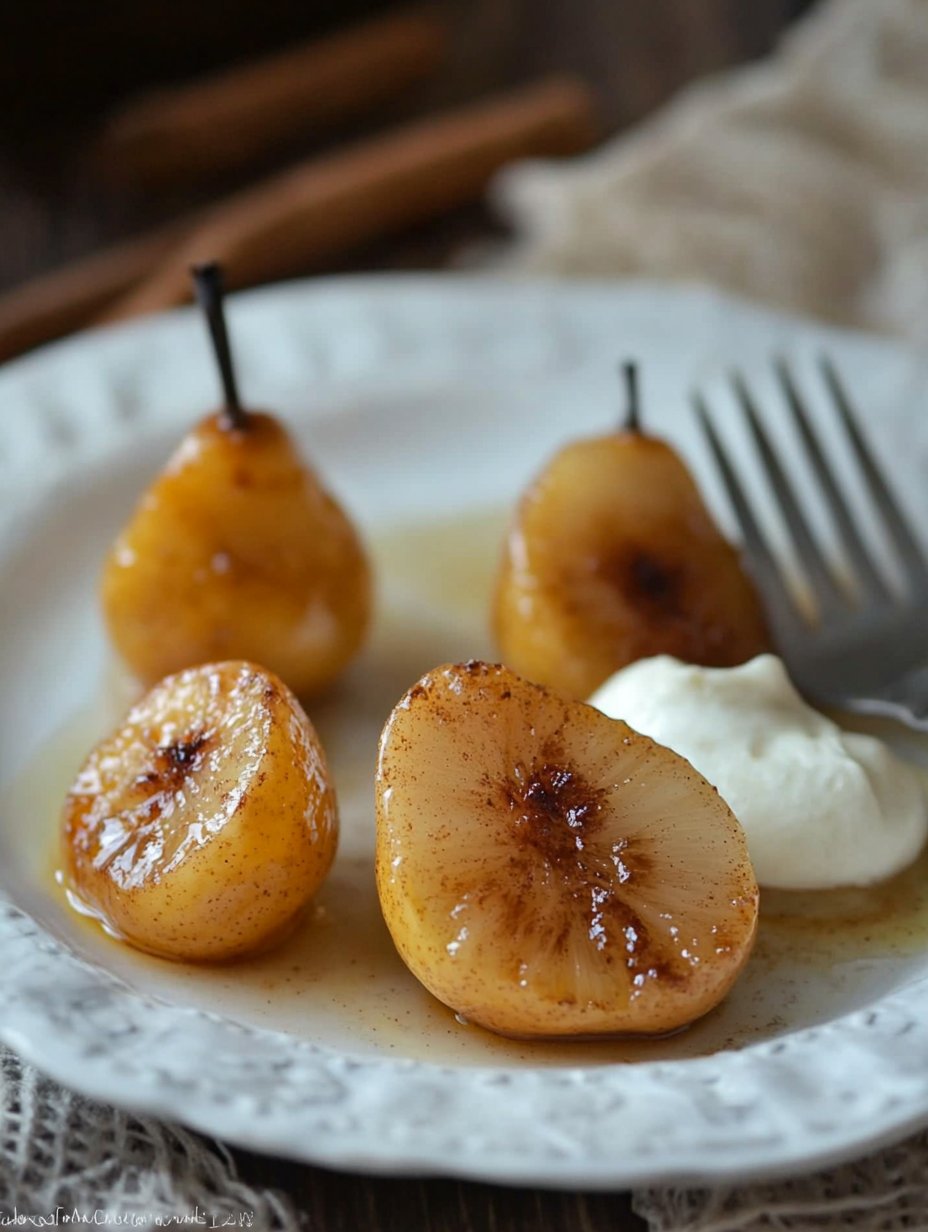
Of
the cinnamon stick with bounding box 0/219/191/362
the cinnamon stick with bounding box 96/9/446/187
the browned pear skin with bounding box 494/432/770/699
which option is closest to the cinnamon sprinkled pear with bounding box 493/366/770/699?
the browned pear skin with bounding box 494/432/770/699

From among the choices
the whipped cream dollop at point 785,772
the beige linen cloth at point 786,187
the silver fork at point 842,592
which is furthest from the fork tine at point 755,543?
the beige linen cloth at point 786,187

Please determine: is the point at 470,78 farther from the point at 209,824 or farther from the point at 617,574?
the point at 209,824

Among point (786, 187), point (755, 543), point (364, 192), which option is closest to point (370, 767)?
point (755, 543)

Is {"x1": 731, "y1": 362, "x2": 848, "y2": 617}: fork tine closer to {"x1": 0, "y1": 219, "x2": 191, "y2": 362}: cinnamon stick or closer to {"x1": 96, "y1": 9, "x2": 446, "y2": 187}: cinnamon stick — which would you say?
{"x1": 0, "y1": 219, "x2": 191, "y2": 362}: cinnamon stick

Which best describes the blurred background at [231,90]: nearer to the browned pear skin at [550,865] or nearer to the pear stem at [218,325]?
the pear stem at [218,325]

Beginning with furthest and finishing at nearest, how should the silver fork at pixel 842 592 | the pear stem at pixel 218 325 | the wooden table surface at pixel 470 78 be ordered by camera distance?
the wooden table surface at pixel 470 78, the silver fork at pixel 842 592, the pear stem at pixel 218 325

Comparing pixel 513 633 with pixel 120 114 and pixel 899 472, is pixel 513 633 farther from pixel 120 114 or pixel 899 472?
pixel 120 114
